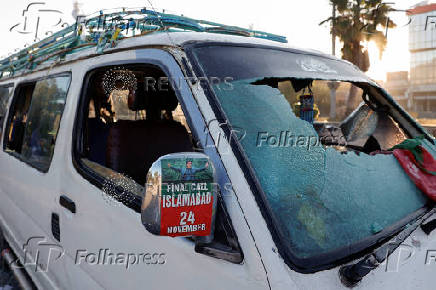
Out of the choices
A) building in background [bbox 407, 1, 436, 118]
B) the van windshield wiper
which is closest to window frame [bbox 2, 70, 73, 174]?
the van windshield wiper

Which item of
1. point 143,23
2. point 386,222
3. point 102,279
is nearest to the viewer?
point 386,222

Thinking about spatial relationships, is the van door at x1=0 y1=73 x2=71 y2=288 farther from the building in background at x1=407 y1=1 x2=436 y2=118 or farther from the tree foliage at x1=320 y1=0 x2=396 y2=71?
the building in background at x1=407 y1=1 x2=436 y2=118

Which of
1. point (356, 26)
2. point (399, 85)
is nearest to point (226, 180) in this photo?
point (356, 26)

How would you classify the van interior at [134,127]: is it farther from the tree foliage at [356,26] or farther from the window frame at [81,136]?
the tree foliage at [356,26]

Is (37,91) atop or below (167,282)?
atop

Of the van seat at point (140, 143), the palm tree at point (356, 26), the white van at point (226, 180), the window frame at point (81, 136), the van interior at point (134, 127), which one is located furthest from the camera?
the palm tree at point (356, 26)

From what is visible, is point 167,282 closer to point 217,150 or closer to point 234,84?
point 217,150

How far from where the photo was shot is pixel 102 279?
1.96 meters

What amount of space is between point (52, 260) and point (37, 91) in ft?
4.80

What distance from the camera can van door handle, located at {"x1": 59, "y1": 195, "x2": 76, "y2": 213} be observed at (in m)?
2.20

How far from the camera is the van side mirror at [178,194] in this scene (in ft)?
3.86

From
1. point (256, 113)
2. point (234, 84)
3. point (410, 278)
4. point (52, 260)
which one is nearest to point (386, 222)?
point (410, 278)

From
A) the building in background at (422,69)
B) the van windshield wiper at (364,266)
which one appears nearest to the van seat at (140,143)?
the van windshield wiper at (364,266)

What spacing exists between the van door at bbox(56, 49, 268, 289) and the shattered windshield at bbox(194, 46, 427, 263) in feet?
0.53
